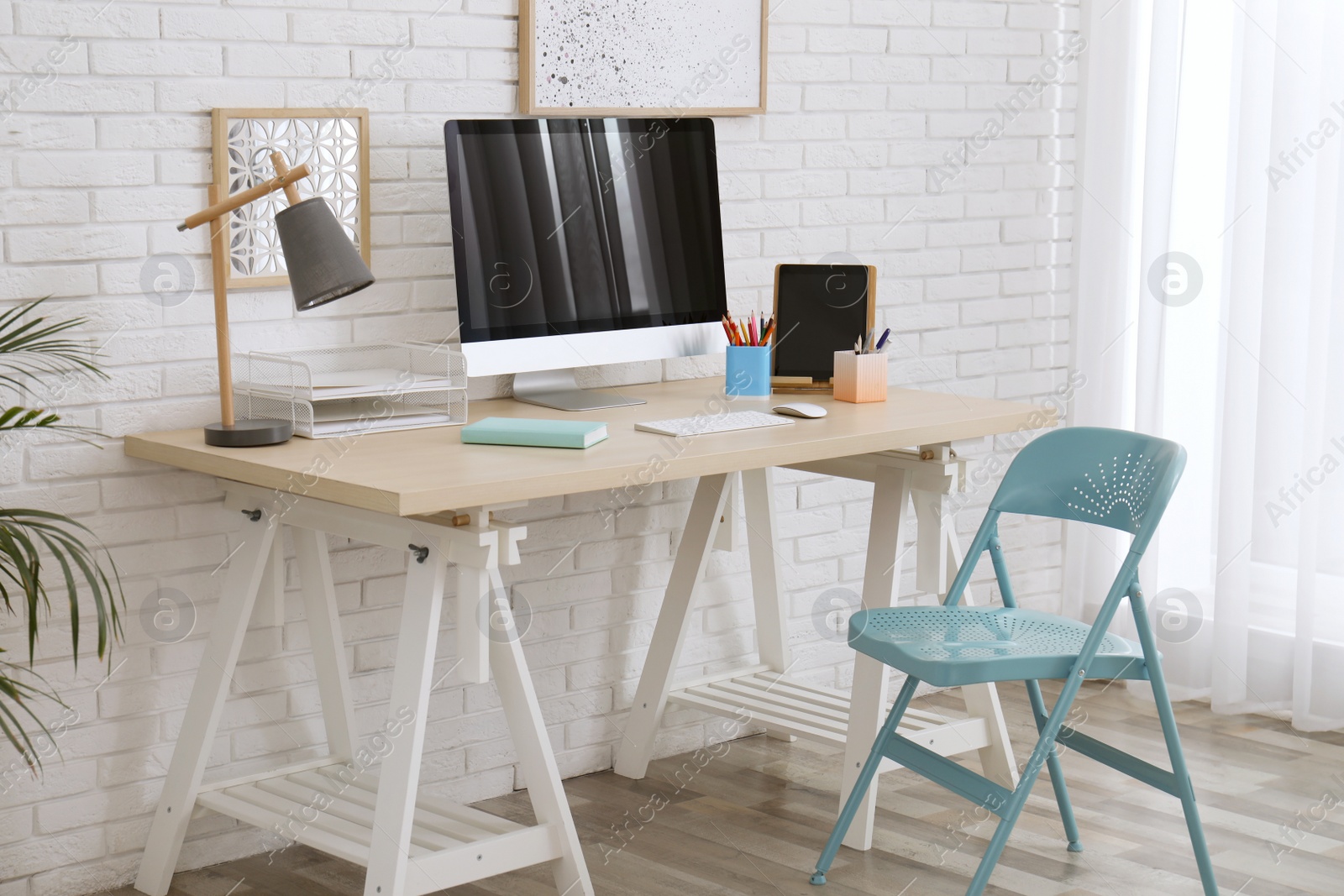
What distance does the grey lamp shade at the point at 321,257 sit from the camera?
2.27m

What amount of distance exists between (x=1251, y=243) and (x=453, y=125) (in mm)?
1966

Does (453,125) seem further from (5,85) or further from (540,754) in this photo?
(540,754)

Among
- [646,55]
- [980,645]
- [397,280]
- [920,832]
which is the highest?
[646,55]

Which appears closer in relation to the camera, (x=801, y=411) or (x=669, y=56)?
(x=801, y=411)

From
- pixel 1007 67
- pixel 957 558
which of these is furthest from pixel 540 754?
pixel 1007 67

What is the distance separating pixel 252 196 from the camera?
2375 millimetres

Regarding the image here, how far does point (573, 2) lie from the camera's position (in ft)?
A: 9.69

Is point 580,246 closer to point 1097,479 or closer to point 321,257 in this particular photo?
point 321,257

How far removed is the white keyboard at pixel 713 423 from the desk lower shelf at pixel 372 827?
665 millimetres

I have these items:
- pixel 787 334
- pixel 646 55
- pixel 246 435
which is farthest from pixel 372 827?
pixel 646 55

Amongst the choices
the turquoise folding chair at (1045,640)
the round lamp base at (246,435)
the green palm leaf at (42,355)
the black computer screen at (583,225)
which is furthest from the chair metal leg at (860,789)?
the green palm leaf at (42,355)

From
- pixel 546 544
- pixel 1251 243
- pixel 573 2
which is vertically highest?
pixel 573 2

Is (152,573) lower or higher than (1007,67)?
lower

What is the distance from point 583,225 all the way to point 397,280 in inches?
14.4
